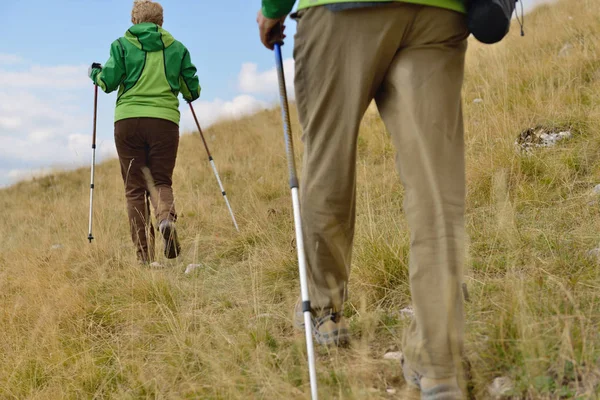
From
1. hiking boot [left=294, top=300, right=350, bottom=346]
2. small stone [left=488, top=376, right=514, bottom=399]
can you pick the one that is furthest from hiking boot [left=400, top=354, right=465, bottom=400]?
hiking boot [left=294, top=300, right=350, bottom=346]

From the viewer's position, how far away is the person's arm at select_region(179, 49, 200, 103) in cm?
493

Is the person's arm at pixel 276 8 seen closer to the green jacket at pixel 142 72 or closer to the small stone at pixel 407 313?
the small stone at pixel 407 313

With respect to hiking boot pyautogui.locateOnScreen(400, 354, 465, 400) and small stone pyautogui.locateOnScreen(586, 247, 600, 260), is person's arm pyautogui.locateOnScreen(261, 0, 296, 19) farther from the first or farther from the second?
small stone pyautogui.locateOnScreen(586, 247, 600, 260)

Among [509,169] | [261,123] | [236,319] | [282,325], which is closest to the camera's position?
[282,325]

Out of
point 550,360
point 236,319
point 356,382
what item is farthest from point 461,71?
point 236,319

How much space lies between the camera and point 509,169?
4.18m

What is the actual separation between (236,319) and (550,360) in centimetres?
176

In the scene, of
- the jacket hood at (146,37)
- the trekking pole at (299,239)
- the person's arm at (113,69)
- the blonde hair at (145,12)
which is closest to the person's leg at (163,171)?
the person's arm at (113,69)

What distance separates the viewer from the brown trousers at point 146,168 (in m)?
4.61

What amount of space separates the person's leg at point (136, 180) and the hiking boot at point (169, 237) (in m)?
0.19

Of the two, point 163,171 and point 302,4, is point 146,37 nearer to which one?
point 163,171

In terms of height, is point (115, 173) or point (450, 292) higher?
point (115, 173)

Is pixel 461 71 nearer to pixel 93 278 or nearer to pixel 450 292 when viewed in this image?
pixel 450 292

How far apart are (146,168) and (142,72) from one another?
32.8 inches
